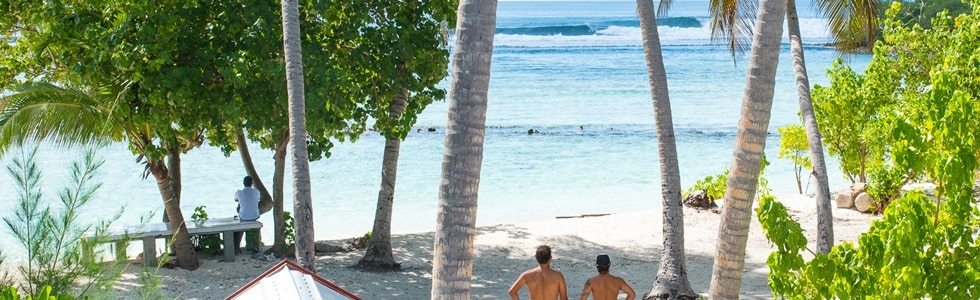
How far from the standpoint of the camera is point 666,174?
453 inches

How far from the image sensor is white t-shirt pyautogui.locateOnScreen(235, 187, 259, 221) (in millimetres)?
14766

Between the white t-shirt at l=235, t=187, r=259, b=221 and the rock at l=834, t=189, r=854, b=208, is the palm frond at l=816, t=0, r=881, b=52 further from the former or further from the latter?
the white t-shirt at l=235, t=187, r=259, b=221

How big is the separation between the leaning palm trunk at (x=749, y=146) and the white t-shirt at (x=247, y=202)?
9.48m

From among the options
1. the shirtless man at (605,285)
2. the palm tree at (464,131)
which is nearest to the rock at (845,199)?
the shirtless man at (605,285)

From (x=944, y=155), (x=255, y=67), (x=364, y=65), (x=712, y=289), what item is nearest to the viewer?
(x=944, y=155)

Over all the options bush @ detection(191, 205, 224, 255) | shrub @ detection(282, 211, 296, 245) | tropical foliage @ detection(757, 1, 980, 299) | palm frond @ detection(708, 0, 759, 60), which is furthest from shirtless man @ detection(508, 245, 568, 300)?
bush @ detection(191, 205, 224, 255)

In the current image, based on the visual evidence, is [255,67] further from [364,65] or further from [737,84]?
[737,84]

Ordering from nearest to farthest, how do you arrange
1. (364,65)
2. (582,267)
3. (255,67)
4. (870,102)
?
(255,67), (364,65), (582,267), (870,102)

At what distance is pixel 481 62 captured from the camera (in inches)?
205

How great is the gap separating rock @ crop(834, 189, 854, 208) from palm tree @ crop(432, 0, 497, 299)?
14.7 m

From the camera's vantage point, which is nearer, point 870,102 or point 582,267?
point 582,267

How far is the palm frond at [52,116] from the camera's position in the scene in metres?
11.7

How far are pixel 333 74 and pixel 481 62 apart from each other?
25.0 feet

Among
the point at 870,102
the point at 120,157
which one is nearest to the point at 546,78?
the point at 120,157
